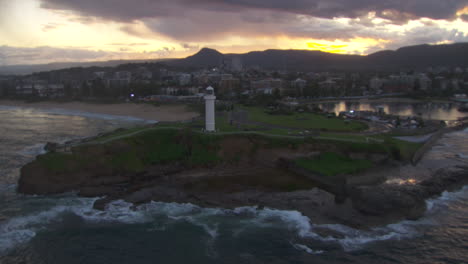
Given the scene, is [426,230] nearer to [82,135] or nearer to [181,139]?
[181,139]

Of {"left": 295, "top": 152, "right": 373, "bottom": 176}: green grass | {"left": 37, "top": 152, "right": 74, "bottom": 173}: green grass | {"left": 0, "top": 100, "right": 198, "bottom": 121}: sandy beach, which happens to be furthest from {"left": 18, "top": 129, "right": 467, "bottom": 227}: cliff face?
{"left": 0, "top": 100, "right": 198, "bottom": 121}: sandy beach

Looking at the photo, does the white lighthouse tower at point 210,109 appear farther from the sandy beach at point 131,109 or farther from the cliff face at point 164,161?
the sandy beach at point 131,109

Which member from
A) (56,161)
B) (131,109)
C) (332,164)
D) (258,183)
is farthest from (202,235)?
(131,109)

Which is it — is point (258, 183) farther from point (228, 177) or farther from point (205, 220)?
point (205, 220)

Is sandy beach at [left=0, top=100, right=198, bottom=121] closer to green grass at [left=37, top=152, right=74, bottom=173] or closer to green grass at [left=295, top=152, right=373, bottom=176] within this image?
green grass at [left=37, top=152, right=74, bottom=173]

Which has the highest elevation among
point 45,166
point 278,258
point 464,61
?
point 464,61

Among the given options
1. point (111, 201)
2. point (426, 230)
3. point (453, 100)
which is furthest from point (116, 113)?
point (453, 100)

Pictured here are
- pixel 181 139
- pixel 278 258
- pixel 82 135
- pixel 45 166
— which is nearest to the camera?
pixel 278 258
